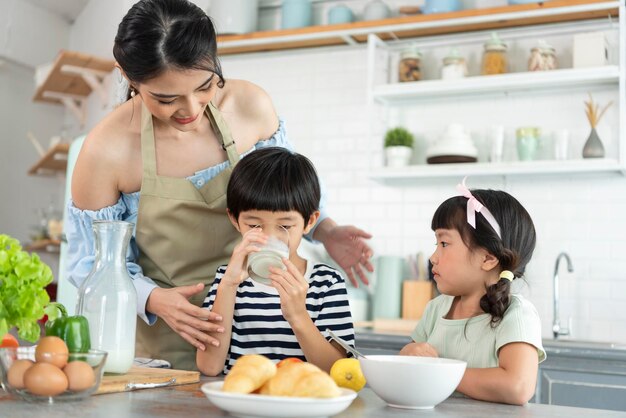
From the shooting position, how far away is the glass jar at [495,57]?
4293mm

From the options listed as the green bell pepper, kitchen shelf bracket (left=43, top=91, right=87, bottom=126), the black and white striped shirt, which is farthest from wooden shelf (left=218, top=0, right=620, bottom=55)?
the green bell pepper

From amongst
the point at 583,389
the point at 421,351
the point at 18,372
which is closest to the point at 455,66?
the point at 583,389

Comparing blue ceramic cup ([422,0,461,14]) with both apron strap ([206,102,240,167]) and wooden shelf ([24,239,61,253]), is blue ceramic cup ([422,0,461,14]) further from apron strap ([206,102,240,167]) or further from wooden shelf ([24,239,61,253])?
wooden shelf ([24,239,61,253])

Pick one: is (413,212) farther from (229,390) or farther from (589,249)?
(229,390)

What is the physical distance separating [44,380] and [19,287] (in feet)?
0.57

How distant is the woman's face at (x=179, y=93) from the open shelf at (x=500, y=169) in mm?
2513

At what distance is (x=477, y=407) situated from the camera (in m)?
1.49

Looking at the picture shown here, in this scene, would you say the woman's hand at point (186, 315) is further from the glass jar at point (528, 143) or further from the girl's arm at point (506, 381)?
the glass jar at point (528, 143)

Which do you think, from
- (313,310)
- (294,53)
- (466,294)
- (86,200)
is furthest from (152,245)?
(294,53)

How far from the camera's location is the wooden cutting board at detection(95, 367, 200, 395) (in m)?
1.46

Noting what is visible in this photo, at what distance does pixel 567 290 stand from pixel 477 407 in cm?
291

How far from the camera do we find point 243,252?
174cm

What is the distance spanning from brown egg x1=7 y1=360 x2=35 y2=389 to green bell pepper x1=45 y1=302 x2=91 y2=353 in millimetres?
116

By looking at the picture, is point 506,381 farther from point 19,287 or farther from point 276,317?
point 19,287
